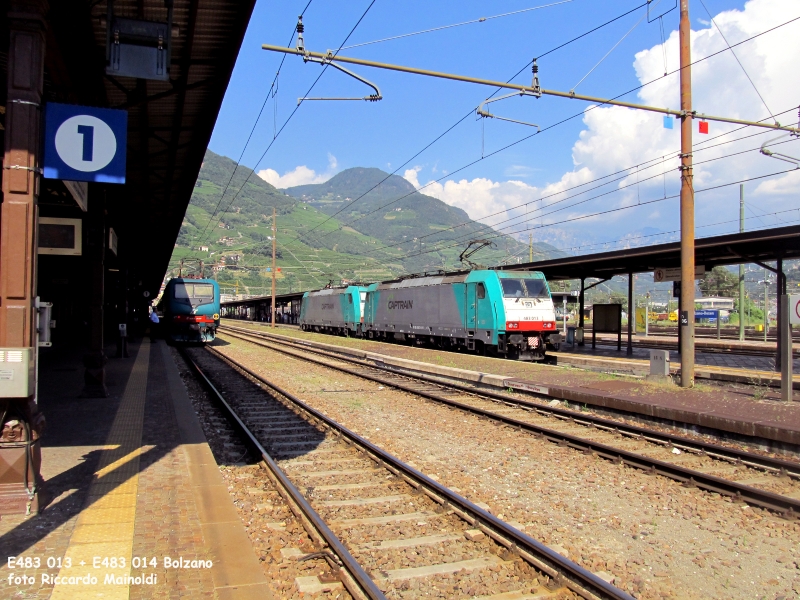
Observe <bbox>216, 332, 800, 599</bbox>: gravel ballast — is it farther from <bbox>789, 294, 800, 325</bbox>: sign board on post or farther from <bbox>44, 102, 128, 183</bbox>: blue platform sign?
<bbox>789, 294, 800, 325</bbox>: sign board on post

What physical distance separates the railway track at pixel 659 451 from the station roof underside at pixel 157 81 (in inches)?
271

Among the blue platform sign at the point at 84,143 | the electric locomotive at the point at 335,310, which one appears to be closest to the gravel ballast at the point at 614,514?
the blue platform sign at the point at 84,143

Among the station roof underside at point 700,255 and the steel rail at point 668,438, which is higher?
the station roof underside at point 700,255

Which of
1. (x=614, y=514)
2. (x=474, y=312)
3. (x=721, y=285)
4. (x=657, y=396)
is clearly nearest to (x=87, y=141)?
(x=614, y=514)

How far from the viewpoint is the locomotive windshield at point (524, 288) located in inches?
782

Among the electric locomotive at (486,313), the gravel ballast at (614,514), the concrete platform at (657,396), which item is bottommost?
the gravel ballast at (614,514)

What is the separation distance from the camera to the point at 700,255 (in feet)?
59.6

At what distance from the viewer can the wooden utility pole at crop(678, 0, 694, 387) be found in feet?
40.7

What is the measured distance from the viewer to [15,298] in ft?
16.9

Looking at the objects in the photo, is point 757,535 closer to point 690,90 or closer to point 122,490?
point 122,490

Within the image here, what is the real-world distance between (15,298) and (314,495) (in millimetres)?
3328

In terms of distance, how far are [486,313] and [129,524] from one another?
1611 cm

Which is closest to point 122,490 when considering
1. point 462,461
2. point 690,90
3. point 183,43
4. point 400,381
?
point 462,461

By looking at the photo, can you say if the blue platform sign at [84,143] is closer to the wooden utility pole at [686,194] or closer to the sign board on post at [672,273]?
the wooden utility pole at [686,194]
